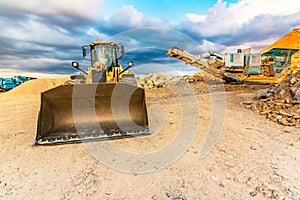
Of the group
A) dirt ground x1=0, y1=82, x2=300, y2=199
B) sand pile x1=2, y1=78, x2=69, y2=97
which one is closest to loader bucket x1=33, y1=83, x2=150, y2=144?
dirt ground x1=0, y1=82, x2=300, y2=199

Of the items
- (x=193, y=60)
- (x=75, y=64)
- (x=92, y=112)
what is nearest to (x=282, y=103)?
(x=92, y=112)

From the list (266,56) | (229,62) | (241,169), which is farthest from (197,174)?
(266,56)

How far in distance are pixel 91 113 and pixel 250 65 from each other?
1016 cm

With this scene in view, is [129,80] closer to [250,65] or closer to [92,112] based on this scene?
[92,112]

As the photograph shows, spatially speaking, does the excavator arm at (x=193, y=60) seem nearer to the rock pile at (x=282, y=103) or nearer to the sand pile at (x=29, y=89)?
the rock pile at (x=282, y=103)

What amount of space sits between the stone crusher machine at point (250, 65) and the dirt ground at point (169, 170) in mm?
8128

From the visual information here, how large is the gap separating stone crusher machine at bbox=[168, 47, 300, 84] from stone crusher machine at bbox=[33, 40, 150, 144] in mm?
8797

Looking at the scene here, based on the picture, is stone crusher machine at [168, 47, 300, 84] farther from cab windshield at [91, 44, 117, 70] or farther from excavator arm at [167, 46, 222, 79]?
cab windshield at [91, 44, 117, 70]

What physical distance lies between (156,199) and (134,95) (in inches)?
86.4

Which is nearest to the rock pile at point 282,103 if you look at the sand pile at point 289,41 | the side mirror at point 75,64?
the side mirror at point 75,64

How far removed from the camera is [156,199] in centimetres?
202

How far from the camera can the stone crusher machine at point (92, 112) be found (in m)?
3.52

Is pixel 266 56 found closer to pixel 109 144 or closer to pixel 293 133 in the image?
pixel 293 133

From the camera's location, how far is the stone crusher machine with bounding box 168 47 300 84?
445 inches
